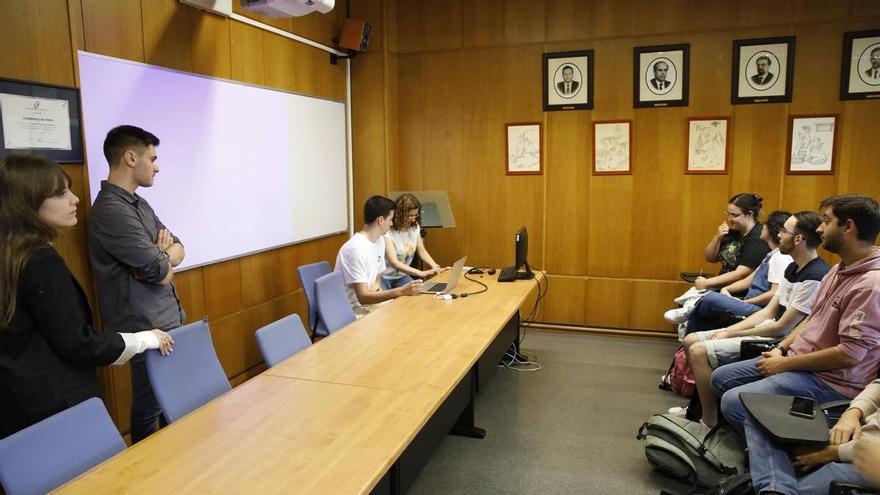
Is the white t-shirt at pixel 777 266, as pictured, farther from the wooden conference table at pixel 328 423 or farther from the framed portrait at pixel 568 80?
the framed portrait at pixel 568 80

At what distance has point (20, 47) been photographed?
2.73 metres

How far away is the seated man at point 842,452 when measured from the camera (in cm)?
214

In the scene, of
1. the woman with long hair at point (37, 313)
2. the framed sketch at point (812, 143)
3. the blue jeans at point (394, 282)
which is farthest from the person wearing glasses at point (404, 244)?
the framed sketch at point (812, 143)

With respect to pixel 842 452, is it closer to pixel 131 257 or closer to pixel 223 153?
pixel 131 257

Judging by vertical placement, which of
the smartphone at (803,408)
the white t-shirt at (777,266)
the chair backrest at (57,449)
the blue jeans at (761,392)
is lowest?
the blue jeans at (761,392)

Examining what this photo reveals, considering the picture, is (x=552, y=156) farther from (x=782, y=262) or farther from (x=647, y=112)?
(x=782, y=262)

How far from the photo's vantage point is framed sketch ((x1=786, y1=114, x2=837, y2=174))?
194 inches

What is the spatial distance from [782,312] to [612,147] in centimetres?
243

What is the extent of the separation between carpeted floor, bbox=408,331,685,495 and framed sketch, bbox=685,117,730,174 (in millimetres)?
1694

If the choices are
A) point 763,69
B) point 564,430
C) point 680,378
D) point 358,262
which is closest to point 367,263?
point 358,262

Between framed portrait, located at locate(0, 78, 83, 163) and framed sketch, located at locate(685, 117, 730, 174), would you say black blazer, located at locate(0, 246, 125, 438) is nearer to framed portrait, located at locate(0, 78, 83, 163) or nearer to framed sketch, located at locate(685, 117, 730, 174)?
framed portrait, located at locate(0, 78, 83, 163)

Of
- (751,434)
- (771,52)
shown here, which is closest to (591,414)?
(751,434)

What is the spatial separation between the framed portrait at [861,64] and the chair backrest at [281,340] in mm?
4864

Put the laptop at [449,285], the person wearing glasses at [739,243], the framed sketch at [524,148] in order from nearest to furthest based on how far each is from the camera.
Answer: the laptop at [449,285] → the person wearing glasses at [739,243] → the framed sketch at [524,148]
